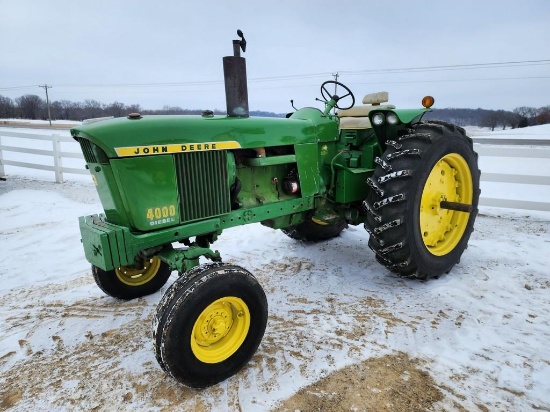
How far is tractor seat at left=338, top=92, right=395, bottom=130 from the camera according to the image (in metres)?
4.04

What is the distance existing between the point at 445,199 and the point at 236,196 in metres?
Result: 2.22

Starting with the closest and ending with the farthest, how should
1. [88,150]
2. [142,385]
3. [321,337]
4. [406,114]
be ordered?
1. [142,385]
2. [88,150]
3. [321,337]
4. [406,114]

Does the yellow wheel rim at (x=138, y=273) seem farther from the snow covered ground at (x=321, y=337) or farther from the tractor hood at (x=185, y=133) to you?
the tractor hood at (x=185, y=133)

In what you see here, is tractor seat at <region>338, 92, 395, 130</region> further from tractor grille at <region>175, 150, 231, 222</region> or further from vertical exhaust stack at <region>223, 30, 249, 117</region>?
tractor grille at <region>175, 150, 231, 222</region>

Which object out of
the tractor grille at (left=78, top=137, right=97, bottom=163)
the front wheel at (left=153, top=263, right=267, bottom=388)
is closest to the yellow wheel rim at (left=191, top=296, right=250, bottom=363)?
the front wheel at (left=153, top=263, right=267, bottom=388)

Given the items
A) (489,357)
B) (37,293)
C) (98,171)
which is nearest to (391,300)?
(489,357)

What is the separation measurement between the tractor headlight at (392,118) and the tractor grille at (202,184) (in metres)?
1.64

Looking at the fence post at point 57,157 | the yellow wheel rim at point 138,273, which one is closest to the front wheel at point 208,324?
the yellow wheel rim at point 138,273

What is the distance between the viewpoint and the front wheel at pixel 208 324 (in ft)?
7.20

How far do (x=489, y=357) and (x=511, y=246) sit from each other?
255 centimetres

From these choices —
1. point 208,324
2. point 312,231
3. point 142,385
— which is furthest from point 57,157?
point 208,324

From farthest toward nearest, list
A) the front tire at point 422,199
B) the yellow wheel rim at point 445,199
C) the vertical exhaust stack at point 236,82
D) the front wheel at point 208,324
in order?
1. the yellow wheel rim at point 445,199
2. the front tire at point 422,199
3. the vertical exhaust stack at point 236,82
4. the front wheel at point 208,324

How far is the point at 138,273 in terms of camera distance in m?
3.54

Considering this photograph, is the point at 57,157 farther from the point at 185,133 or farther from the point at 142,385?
the point at 142,385
